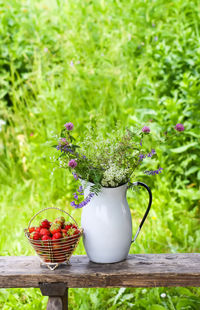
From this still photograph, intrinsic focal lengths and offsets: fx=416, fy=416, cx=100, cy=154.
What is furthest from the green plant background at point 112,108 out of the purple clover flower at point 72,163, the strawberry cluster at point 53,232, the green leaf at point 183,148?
the purple clover flower at point 72,163

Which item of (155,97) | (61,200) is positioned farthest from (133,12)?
(61,200)

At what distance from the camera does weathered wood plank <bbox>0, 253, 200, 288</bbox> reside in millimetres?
1399

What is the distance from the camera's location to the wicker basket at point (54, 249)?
1.38 metres

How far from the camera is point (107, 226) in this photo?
1.46 m

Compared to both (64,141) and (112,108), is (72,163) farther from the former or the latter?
(112,108)

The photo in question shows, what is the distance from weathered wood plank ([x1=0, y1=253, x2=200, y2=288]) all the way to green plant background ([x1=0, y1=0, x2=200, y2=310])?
56 centimetres

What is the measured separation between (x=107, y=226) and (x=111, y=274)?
0.53 ft

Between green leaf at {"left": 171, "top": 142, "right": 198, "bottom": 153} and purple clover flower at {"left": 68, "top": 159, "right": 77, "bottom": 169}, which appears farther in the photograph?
green leaf at {"left": 171, "top": 142, "right": 198, "bottom": 153}

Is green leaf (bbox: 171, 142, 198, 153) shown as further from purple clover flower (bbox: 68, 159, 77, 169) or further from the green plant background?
purple clover flower (bbox: 68, 159, 77, 169)

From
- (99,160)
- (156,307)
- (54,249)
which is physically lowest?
(156,307)

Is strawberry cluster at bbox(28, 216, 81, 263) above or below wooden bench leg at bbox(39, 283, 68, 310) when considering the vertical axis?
above

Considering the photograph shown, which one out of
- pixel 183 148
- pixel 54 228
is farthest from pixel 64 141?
pixel 183 148

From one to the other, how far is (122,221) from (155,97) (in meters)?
1.70

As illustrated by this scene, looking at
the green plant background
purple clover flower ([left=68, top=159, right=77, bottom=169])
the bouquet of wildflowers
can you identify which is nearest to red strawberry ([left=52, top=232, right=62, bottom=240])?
the bouquet of wildflowers
